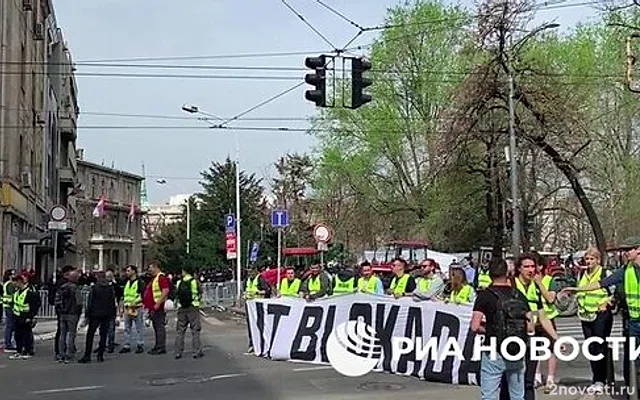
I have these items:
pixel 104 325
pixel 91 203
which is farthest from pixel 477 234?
pixel 91 203

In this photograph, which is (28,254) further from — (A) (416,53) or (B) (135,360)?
(B) (135,360)


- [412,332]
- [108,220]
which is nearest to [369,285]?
[412,332]

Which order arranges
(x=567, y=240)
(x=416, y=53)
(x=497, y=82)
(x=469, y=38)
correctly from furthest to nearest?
(x=567, y=240), (x=416, y=53), (x=469, y=38), (x=497, y=82)

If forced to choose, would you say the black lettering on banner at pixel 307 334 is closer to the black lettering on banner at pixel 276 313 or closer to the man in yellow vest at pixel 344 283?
the black lettering on banner at pixel 276 313

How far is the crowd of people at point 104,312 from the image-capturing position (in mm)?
18578

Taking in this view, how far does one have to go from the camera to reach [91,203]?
351ft

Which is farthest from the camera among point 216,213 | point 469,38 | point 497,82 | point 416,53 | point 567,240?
point 567,240

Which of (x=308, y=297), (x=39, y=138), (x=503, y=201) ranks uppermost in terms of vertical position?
(x=39, y=138)

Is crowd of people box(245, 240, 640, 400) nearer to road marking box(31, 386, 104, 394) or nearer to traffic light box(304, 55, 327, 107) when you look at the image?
traffic light box(304, 55, 327, 107)

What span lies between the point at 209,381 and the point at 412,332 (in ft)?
10.1

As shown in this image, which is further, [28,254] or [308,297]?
[28,254]

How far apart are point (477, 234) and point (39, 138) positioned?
22779mm

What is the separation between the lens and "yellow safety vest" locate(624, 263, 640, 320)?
36.4 feet

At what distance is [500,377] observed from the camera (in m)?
9.19
